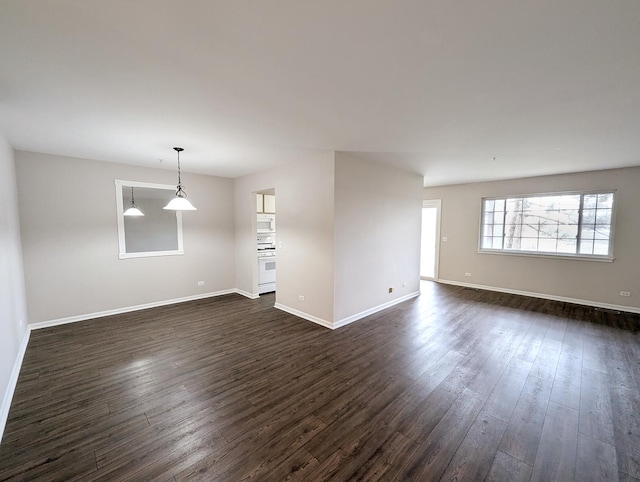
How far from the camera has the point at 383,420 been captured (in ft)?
6.91

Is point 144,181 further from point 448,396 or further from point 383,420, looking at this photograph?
point 448,396

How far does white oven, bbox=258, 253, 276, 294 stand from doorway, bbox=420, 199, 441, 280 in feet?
13.6

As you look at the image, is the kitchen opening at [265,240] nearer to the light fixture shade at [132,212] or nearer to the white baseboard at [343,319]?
the white baseboard at [343,319]

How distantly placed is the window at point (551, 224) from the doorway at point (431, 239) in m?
1.11

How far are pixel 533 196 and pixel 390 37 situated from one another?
6.14 metres

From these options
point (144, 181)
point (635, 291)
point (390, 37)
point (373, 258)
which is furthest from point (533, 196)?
point (144, 181)

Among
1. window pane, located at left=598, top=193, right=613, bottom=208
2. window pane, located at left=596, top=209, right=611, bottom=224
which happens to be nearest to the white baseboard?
window pane, located at left=596, top=209, right=611, bottom=224

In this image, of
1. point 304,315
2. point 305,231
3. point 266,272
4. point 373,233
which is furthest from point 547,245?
point 266,272

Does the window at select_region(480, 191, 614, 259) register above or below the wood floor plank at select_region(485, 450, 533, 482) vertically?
above

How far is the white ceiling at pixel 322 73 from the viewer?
1.34m

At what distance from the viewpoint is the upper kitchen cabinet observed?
5781 millimetres

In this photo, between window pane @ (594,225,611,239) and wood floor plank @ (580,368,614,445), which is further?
window pane @ (594,225,611,239)

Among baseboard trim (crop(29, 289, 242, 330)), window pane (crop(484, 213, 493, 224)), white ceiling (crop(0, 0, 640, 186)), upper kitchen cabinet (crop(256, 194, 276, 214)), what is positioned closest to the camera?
white ceiling (crop(0, 0, 640, 186))

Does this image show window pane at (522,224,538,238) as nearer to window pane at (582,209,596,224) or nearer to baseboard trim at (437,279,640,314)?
window pane at (582,209,596,224)
